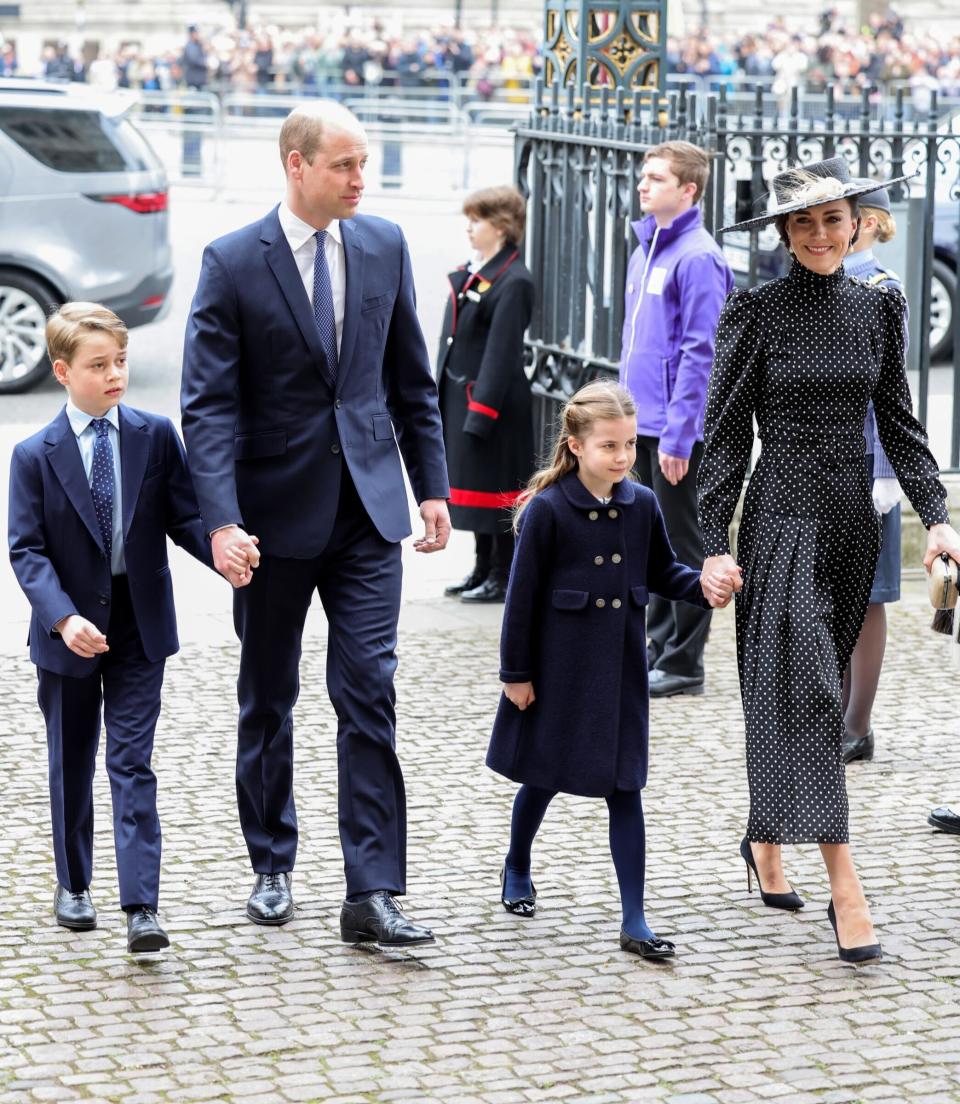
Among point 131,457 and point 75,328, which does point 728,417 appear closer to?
point 131,457

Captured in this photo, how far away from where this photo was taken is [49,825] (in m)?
5.82

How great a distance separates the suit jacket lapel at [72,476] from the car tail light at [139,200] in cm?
920

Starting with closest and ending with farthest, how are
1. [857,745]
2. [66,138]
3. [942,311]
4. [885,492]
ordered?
[885,492]
[857,745]
[66,138]
[942,311]

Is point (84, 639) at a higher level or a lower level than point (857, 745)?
higher

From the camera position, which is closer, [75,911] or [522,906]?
[75,911]

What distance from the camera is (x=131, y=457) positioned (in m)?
4.88

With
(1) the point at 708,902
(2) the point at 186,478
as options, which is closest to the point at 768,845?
(1) the point at 708,902

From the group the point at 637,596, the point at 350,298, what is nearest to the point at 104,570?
the point at 350,298

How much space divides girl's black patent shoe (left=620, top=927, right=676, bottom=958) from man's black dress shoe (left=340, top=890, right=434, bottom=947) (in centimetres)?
45

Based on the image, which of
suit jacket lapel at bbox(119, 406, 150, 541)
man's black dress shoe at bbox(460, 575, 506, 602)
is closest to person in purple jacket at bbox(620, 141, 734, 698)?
man's black dress shoe at bbox(460, 575, 506, 602)

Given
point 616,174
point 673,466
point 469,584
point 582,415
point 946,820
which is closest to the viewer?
point 582,415

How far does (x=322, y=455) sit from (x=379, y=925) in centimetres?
108

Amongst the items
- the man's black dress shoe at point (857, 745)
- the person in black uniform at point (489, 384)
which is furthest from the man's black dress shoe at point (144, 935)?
the person in black uniform at point (489, 384)

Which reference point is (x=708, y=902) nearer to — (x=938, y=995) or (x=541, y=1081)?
(x=938, y=995)
